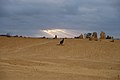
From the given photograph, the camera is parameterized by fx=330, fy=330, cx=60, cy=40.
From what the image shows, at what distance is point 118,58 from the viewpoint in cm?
3009

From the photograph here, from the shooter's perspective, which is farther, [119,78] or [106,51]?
[106,51]

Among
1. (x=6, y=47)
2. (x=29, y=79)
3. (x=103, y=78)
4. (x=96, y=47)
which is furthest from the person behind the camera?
(x=6, y=47)

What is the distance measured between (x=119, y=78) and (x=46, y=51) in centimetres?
1871

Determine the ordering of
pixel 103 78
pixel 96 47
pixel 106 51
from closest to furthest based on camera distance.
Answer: pixel 103 78 < pixel 106 51 < pixel 96 47

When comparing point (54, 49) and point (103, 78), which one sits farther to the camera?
point (54, 49)

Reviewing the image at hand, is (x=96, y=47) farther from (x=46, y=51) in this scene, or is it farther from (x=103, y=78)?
(x=103, y=78)

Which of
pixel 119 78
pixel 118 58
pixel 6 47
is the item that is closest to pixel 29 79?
pixel 119 78

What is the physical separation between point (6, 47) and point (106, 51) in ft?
44.5

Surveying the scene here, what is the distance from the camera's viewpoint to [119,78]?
17.0m

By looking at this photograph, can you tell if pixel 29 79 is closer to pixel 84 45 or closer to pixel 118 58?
pixel 118 58

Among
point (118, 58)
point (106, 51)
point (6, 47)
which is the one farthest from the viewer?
point (6, 47)

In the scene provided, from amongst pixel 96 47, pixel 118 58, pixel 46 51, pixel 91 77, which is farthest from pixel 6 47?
pixel 91 77

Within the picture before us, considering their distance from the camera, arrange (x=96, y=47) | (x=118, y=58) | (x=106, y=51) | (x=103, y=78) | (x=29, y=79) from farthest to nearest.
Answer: (x=96, y=47) < (x=106, y=51) < (x=118, y=58) < (x=103, y=78) < (x=29, y=79)

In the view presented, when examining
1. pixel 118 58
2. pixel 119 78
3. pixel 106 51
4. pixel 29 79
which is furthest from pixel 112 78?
pixel 106 51
